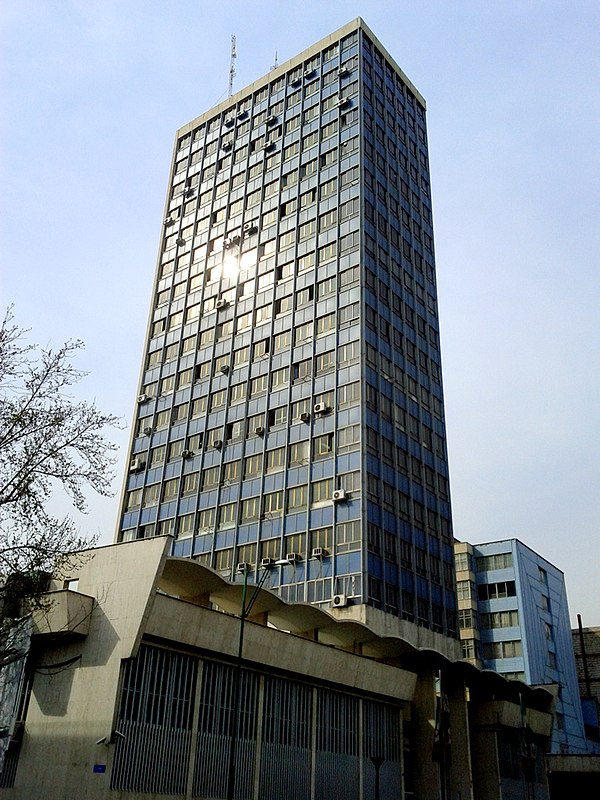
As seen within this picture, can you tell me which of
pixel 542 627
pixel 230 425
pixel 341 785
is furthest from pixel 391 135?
pixel 341 785

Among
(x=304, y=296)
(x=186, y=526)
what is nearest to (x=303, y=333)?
(x=304, y=296)

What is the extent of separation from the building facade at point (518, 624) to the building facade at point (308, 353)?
20.4 metres

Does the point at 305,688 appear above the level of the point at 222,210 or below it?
below

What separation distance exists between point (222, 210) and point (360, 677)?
170ft

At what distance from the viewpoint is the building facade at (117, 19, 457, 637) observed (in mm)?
57219

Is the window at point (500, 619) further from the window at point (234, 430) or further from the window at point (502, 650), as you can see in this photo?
the window at point (234, 430)

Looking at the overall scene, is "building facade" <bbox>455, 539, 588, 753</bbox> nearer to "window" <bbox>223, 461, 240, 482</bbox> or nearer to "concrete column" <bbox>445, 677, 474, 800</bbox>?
"window" <bbox>223, 461, 240, 482</bbox>

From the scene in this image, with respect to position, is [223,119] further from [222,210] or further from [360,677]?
[360,677]

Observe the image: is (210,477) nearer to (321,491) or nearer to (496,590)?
(321,491)

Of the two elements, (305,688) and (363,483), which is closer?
(305,688)

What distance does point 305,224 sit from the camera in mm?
70000

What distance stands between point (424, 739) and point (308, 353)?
3078 centimetres

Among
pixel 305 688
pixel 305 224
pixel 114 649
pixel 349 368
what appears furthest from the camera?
pixel 305 224

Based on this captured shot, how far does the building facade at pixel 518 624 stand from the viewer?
7831cm
